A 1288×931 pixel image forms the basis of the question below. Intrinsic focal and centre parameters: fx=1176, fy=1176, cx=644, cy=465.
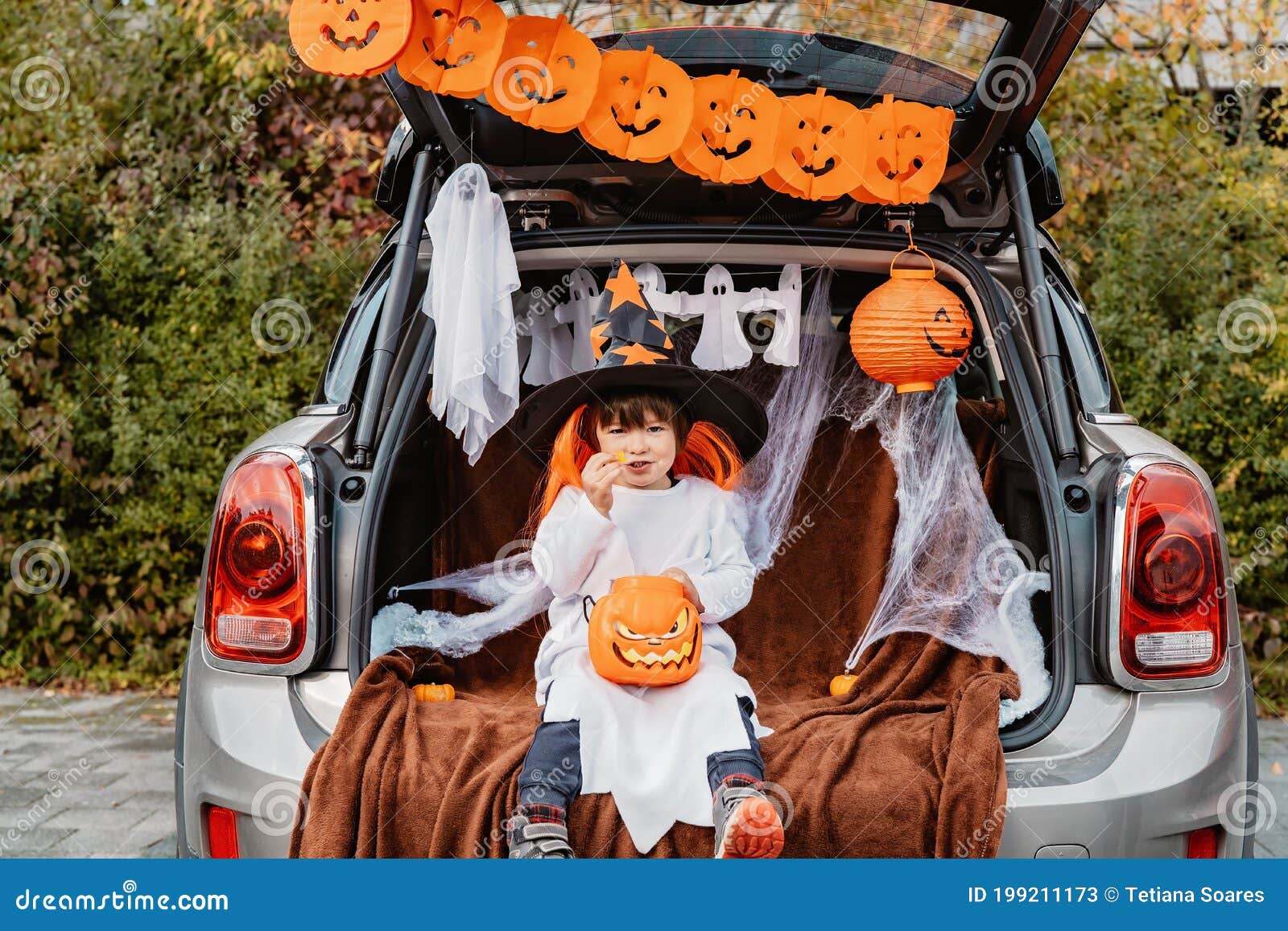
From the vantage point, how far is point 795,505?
3164 millimetres

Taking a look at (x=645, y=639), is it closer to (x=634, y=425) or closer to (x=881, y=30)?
(x=634, y=425)

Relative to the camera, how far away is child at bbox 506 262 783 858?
6.89ft

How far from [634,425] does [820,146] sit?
2.50 ft

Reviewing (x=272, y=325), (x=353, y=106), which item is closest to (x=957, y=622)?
(x=272, y=325)

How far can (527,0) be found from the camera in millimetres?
2379

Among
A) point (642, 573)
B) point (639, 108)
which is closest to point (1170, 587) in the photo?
point (642, 573)

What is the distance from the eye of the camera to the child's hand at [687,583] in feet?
8.27

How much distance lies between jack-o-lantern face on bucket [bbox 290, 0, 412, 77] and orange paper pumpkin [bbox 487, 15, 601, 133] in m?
0.24

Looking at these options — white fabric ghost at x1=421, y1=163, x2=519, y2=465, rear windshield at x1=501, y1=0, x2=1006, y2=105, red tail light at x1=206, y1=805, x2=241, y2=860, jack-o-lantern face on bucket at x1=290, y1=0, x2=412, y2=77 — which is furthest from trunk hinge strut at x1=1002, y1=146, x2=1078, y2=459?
red tail light at x1=206, y1=805, x2=241, y2=860

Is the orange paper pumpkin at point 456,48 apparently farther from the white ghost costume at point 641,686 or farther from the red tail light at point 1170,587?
the red tail light at point 1170,587

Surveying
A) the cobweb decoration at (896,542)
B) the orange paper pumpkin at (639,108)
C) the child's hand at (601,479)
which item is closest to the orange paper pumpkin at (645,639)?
the child's hand at (601,479)

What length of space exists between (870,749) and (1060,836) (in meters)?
0.40

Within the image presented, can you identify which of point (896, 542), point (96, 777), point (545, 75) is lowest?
point (96, 777)

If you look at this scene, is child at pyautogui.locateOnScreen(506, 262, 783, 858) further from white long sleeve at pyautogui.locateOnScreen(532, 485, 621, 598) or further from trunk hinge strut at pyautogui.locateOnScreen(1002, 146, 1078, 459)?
trunk hinge strut at pyautogui.locateOnScreen(1002, 146, 1078, 459)
